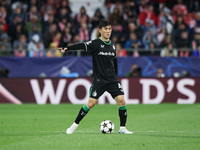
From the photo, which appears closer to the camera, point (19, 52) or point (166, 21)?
point (19, 52)

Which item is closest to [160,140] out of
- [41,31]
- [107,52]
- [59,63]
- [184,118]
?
[107,52]

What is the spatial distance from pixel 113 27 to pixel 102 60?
510 inches

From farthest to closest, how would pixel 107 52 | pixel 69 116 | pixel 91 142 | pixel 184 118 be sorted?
pixel 69 116 → pixel 184 118 → pixel 107 52 → pixel 91 142

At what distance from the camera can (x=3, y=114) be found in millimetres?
15281

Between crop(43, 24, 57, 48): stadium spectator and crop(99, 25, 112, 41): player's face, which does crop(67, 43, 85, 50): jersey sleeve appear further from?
crop(43, 24, 57, 48): stadium spectator

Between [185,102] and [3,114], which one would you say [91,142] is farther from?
[185,102]

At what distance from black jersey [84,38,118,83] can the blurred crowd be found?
11112mm

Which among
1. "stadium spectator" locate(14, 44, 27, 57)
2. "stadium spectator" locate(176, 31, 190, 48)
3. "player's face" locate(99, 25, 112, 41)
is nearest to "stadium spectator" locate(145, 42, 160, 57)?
"stadium spectator" locate(176, 31, 190, 48)

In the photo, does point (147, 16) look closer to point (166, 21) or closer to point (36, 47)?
point (166, 21)

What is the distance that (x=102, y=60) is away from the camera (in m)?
10.1

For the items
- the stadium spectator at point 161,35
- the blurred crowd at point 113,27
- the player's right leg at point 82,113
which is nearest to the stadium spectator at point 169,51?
the blurred crowd at point 113,27

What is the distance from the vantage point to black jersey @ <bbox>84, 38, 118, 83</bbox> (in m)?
10.0

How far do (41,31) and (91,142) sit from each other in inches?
602

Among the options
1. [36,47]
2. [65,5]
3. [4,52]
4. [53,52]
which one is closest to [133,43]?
[53,52]
